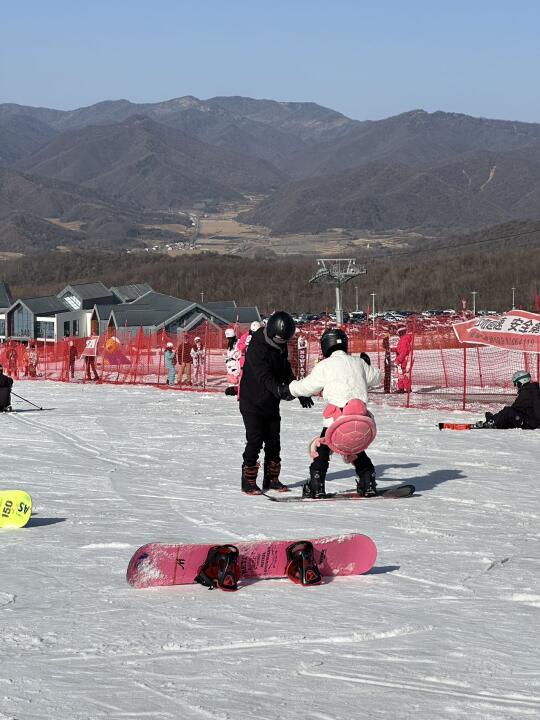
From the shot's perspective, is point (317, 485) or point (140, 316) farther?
point (140, 316)

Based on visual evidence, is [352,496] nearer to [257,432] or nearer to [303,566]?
[257,432]

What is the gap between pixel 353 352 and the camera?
99.2 ft

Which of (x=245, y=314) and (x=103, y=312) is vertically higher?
(x=103, y=312)

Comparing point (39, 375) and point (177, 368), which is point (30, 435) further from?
point (39, 375)

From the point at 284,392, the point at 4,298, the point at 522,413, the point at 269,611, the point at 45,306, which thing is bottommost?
the point at 269,611

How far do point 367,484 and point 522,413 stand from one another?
666 cm

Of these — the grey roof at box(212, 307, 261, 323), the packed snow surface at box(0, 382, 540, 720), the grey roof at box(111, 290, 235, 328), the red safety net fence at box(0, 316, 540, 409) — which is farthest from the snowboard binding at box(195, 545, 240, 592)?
the grey roof at box(212, 307, 261, 323)

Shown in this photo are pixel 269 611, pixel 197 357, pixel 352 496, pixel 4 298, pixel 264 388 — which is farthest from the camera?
pixel 4 298

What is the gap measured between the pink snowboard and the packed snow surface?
65 millimetres

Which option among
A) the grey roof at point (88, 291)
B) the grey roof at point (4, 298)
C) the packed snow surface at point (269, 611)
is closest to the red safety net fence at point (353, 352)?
the packed snow surface at point (269, 611)

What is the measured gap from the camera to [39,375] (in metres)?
32.8

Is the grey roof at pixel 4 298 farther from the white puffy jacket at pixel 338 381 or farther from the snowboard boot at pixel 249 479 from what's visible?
the white puffy jacket at pixel 338 381

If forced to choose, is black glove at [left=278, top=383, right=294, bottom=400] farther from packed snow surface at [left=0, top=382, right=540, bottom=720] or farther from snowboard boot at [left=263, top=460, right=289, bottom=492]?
snowboard boot at [left=263, top=460, right=289, bottom=492]

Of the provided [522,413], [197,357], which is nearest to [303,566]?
[522,413]
